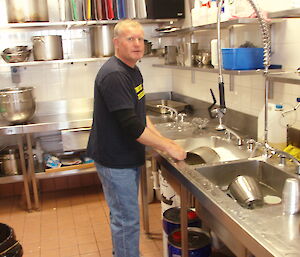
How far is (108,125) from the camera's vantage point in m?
1.97

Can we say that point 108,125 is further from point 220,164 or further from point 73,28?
point 73,28

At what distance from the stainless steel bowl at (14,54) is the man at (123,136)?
153 cm

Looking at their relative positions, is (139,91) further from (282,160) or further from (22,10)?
(22,10)

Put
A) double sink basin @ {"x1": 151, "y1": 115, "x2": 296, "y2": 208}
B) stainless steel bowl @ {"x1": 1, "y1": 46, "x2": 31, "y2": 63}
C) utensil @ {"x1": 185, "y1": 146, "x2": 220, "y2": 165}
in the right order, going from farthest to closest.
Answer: stainless steel bowl @ {"x1": 1, "y1": 46, "x2": 31, "y2": 63} < utensil @ {"x1": 185, "y1": 146, "x2": 220, "y2": 165} < double sink basin @ {"x1": 151, "y1": 115, "x2": 296, "y2": 208}

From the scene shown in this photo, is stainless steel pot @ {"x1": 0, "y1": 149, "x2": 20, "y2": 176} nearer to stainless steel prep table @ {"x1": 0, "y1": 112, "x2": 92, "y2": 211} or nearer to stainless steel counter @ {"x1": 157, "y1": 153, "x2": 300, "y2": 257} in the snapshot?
stainless steel prep table @ {"x1": 0, "y1": 112, "x2": 92, "y2": 211}

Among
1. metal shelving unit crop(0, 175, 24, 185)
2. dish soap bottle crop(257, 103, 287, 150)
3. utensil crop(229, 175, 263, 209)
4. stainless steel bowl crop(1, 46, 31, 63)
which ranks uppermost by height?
stainless steel bowl crop(1, 46, 31, 63)

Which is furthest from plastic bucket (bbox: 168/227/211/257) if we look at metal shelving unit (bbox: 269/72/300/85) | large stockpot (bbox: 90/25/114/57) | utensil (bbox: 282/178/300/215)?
large stockpot (bbox: 90/25/114/57)

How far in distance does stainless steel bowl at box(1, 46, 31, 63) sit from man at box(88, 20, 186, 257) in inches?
60.2

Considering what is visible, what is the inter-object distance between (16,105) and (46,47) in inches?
22.6

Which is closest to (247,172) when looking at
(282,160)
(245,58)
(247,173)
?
(247,173)

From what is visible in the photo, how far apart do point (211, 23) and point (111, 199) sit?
1260 mm

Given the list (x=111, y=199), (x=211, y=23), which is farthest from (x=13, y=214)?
(x=211, y=23)

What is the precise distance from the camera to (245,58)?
2.06 m

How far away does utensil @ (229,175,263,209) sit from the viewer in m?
1.56
